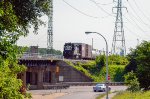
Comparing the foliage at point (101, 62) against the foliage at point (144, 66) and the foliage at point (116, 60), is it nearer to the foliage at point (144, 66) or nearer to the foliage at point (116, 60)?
the foliage at point (116, 60)

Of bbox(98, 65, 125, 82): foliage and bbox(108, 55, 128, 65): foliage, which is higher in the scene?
bbox(108, 55, 128, 65): foliage

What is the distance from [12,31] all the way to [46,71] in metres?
70.6

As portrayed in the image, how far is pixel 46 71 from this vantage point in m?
87.6

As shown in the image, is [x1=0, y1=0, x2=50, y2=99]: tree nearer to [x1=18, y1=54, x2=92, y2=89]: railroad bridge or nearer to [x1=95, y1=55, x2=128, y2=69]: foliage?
[x1=18, y1=54, x2=92, y2=89]: railroad bridge

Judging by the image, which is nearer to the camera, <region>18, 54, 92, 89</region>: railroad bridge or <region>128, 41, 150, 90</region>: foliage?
<region>128, 41, 150, 90</region>: foliage

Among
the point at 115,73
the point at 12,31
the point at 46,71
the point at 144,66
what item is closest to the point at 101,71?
the point at 115,73

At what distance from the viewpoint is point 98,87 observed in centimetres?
7150

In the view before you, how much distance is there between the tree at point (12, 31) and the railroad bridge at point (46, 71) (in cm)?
4604

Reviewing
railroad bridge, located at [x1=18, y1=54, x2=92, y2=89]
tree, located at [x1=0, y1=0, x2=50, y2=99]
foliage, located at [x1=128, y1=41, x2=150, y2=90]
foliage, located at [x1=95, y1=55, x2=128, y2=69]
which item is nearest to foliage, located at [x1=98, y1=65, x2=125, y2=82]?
foliage, located at [x1=95, y1=55, x2=128, y2=69]

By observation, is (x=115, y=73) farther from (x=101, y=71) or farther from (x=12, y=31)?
(x=12, y=31)

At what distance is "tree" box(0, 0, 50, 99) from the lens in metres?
16.1

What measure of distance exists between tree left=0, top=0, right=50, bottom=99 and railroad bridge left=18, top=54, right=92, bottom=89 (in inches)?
1813

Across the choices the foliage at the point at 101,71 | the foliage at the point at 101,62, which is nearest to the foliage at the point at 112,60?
the foliage at the point at 101,62

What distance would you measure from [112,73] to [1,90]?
278ft
